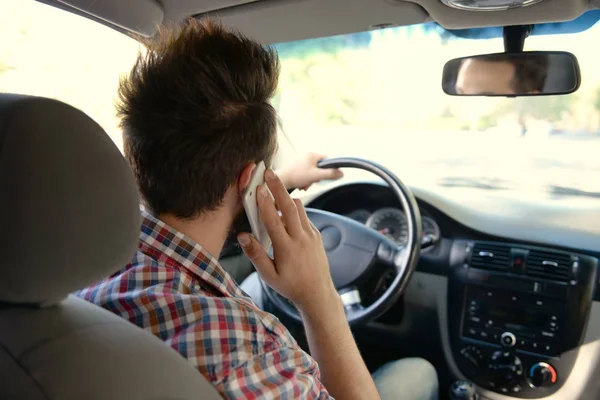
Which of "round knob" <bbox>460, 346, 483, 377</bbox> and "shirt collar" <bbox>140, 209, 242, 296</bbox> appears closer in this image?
"shirt collar" <bbox>140, 209, 242, 296</bbox>

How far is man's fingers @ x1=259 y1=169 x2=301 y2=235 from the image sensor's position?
4.91 ft

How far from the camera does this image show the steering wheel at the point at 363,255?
2361 mm

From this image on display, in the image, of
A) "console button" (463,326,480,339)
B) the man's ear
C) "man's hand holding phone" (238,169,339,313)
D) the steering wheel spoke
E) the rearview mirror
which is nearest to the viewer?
the man's ear

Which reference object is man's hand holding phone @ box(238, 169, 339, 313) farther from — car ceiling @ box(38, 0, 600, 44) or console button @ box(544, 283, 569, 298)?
console button @ box(544, 283, 569, 298)

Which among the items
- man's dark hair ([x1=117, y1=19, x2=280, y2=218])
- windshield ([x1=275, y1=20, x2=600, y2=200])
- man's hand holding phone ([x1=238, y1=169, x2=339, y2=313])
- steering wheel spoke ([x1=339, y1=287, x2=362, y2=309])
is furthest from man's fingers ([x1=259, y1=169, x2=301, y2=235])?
windshield ([x1=275, y1=20, x2=600, y2=200])

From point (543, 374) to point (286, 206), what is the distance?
158 cm

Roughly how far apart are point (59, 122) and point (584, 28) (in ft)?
6.79

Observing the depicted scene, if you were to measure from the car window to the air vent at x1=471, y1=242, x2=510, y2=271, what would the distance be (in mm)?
1593

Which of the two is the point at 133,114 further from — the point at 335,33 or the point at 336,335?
the point at 335,33

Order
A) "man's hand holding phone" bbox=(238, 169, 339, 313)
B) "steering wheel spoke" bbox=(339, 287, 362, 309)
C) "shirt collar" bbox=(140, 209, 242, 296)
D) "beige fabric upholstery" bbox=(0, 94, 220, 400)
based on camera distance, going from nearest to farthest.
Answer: "beige fabric upholstery" bbox=(0, 94, 220, 400) → "shirt collar" bbox=(140, 209, 242, 296) → "man's hand holding phone" bbox=(238, 169, 339, 313) → "steering wheel spoke" bbox=(339, 287, 362, 309)

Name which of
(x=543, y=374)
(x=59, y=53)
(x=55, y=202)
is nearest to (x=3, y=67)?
(x=59, y=53)

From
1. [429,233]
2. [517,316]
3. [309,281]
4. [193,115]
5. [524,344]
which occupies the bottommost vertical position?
[524,344]

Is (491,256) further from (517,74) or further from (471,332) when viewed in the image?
(517,74)

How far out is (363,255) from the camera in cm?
258
